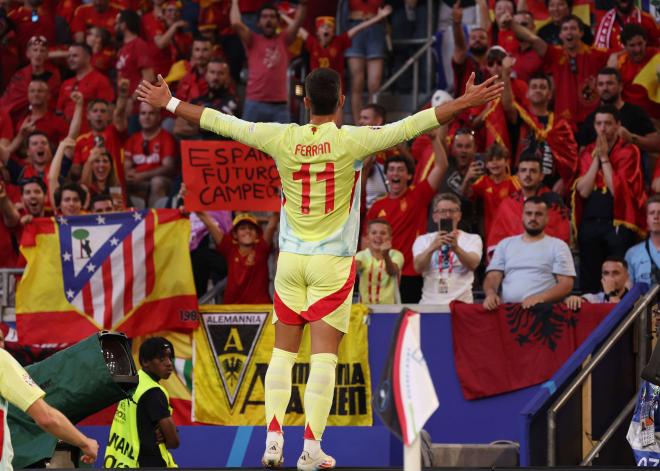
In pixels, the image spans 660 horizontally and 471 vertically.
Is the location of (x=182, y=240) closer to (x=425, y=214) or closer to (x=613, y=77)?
(x=425, y=214)

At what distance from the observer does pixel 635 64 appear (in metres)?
15.8

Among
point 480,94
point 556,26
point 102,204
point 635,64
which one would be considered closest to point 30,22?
point 102,204

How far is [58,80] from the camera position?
1888cm

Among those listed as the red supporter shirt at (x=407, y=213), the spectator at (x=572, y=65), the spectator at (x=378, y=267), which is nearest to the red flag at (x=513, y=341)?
the spectator at (x=378, y=267)

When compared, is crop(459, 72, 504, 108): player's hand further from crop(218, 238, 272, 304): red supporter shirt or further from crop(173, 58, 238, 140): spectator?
crop(173, 58, 238, 140): spectator

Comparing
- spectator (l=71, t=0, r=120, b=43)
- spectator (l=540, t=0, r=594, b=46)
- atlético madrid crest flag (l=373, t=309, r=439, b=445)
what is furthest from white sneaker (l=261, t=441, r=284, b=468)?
spectator (l=71, t=0, r=120, b=43)

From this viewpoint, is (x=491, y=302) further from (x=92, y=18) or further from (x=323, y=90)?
(x=92, y=18)

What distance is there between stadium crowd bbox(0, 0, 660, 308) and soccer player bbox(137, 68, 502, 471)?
4072 millimetres

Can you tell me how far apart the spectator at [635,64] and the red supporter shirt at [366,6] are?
3279 millimetres

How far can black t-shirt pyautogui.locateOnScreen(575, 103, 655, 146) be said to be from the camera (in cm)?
1489

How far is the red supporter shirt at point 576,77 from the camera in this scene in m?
15.8

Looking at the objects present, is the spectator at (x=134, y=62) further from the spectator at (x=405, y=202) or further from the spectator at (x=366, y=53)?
the spectator at (x=405, y=202)

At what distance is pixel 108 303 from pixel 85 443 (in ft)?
20.0

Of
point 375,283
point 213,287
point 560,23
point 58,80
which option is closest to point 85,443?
point 375,283
